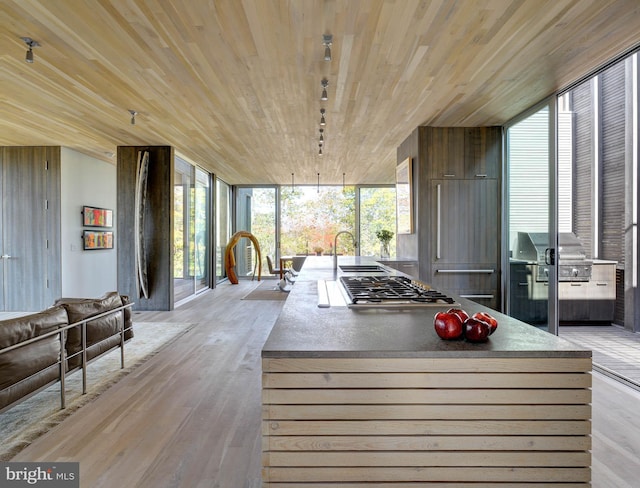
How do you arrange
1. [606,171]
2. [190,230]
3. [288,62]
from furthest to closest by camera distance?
[190,230] → [606,171] → [288,62]

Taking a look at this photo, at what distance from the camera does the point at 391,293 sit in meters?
2.33

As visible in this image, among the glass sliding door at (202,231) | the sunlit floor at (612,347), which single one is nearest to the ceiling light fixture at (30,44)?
the glass sliding door at (202,231)

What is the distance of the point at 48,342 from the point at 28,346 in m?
0.18

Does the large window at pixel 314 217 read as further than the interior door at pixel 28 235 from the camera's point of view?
Yes

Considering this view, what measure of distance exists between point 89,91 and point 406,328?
392 cm

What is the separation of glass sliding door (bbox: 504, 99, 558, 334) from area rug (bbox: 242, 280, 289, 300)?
4165 millimetres

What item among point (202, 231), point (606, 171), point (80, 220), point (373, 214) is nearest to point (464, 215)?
point (606, 171)

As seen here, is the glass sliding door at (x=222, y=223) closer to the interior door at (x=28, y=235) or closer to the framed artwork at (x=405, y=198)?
the interior door at (x=28, y=235)

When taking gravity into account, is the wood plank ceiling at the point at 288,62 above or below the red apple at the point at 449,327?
above

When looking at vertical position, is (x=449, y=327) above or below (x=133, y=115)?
below

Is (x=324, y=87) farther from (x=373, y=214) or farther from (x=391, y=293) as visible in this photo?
(x=373, y=214)

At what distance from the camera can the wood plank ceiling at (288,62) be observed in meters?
2.51

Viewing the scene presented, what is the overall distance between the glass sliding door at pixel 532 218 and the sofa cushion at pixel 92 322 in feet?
13.5

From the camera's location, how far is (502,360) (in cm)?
131
